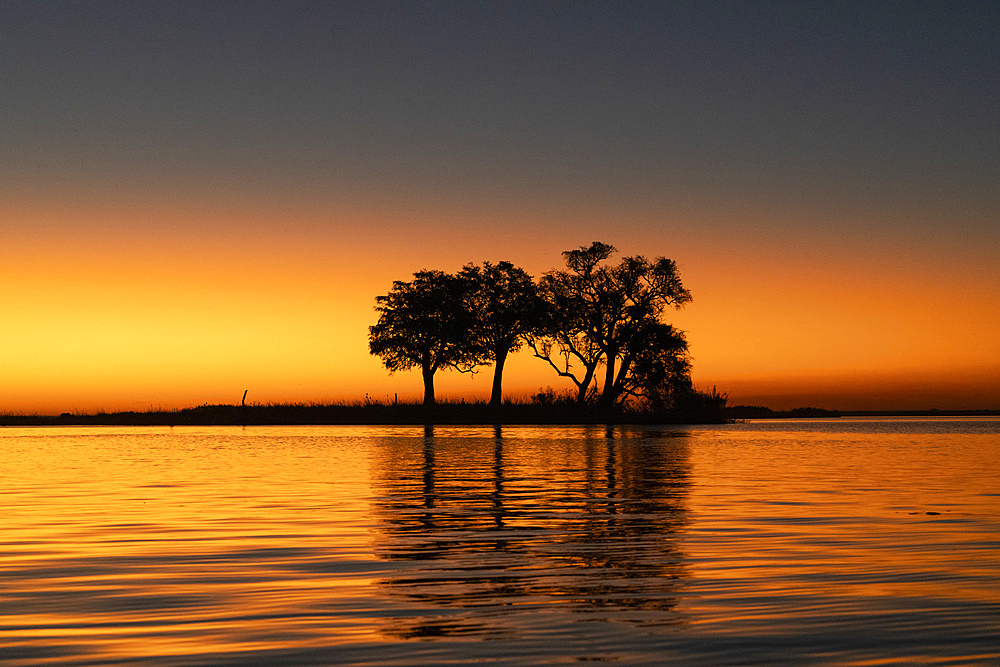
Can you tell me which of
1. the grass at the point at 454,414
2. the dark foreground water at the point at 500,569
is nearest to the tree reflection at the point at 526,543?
the dark foreground water at the point at 500,569

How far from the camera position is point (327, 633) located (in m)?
10.2

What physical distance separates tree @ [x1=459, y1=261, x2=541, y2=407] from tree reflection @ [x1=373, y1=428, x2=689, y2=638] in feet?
221

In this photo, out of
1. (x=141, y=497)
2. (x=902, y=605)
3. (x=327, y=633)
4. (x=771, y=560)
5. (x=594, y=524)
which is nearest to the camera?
(x=327, y=633)

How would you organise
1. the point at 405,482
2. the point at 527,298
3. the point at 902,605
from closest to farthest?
the point at 902,605 < the point at 405,482 < the point at 527,298

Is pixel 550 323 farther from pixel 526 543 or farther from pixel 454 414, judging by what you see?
pixel 526 543

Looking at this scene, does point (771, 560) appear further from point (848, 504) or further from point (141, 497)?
point (141, 497)

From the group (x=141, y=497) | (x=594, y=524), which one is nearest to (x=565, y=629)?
(x=594, y=524)

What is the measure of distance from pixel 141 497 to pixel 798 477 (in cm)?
1933

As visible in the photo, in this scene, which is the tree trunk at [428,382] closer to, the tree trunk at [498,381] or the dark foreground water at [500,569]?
the tree trunk at [498,381]

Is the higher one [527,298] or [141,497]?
[527,298]

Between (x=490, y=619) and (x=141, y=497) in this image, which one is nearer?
(x=490, y=619)

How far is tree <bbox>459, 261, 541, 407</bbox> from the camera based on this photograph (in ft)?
344

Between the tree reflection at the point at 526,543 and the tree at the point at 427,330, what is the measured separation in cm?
6925

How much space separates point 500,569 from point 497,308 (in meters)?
92.2
